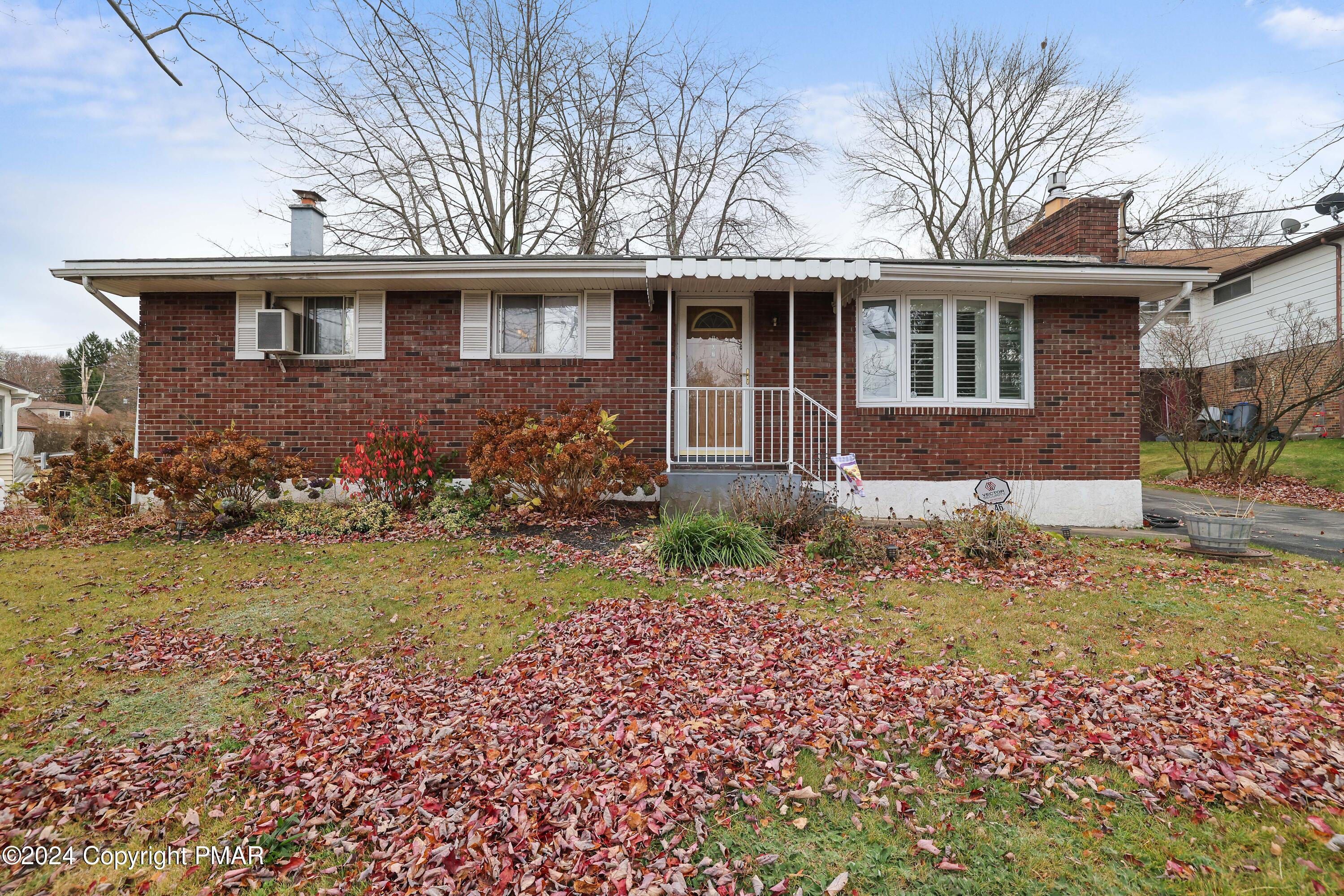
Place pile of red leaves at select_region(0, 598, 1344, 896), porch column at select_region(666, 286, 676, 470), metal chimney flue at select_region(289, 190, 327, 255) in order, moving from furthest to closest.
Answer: metal chimney flue at select_region(289, 190, 327, 255), porch column at select_region(666, 286, 676, 470), pile of red leaves at select_region(0, 598, 1344, 896)

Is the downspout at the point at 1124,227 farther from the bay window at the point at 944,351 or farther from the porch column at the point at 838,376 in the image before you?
the porch column at the point at 838,376

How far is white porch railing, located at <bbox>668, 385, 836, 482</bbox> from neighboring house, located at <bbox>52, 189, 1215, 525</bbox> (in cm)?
3

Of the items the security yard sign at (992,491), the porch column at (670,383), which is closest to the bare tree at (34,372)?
the porch column at (670,383)

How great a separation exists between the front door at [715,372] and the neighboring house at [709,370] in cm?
3

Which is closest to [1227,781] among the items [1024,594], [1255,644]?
[1255,644]

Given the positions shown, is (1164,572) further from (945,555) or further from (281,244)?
(281,244)

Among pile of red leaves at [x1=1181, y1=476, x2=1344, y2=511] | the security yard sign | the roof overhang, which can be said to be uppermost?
the roof overhang

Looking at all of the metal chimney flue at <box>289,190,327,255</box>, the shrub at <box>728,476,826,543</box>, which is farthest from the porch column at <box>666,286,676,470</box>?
the metal chimney flue at <box>289,190,327,255</box>

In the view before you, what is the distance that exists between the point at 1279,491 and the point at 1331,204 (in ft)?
31.3

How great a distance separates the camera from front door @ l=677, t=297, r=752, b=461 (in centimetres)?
822

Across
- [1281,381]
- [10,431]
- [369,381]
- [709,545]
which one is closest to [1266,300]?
[1281,381]

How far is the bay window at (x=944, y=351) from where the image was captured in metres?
8.14

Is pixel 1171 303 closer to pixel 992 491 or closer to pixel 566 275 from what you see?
pixel 992 491

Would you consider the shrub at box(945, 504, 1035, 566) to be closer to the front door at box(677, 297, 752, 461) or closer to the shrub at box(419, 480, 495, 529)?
the front door at box(677, 297, 752, 461)
